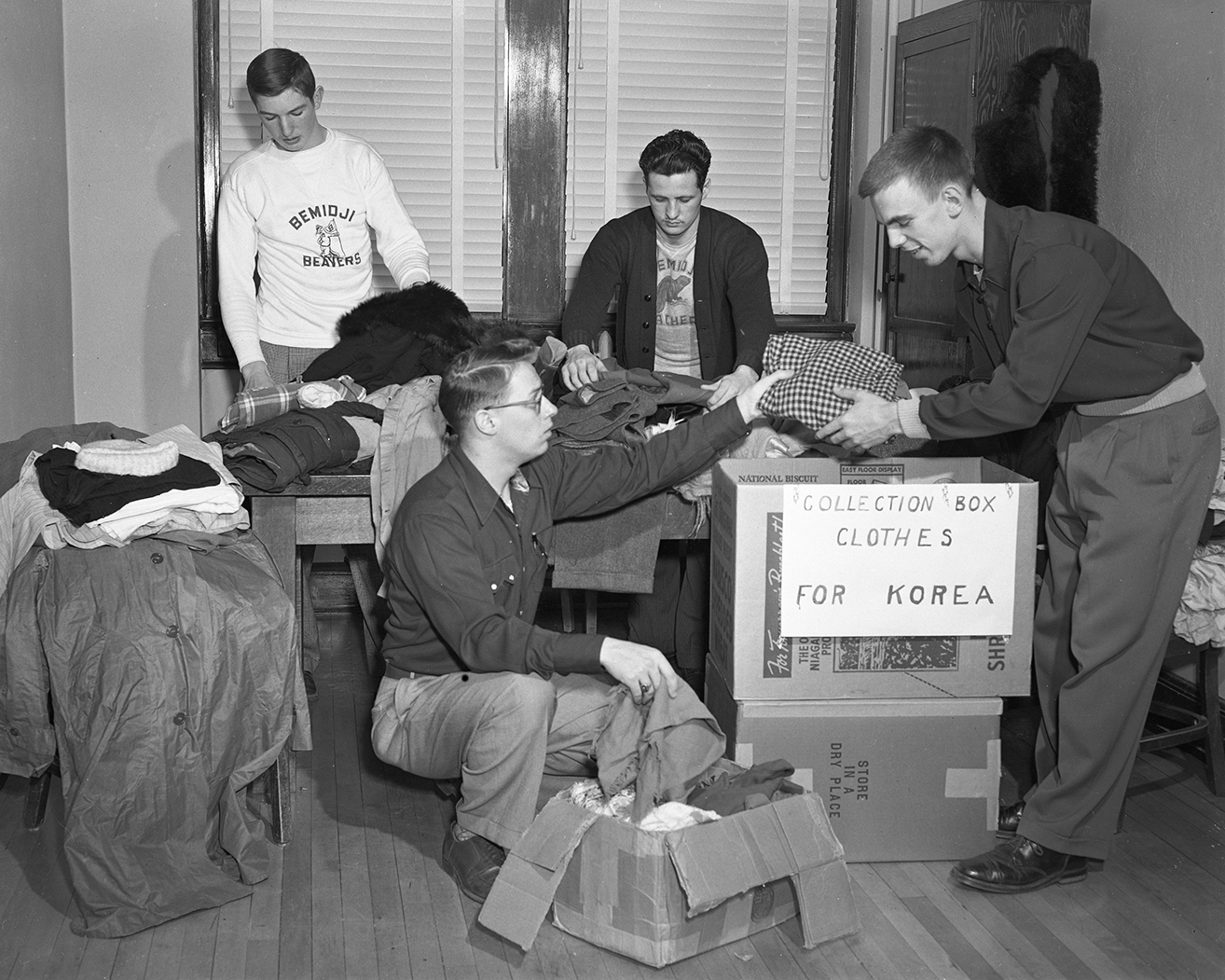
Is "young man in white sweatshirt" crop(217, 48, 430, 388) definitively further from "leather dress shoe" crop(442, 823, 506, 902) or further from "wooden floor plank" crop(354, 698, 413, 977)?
"leather dress shoe" crop(442, 823, 506, 902)

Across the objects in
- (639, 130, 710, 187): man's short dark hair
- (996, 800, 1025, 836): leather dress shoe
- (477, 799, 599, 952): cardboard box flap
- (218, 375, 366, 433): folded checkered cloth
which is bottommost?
(996, 800, 1025, 836): leather dress shoe

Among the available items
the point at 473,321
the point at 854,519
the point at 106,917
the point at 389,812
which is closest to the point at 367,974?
the point at 106,917

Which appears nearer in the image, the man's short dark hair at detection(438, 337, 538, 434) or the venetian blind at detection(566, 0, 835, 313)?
the man's short dark hair at detection(438, 337, 538, 434)

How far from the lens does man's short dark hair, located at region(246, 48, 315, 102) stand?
3.41m

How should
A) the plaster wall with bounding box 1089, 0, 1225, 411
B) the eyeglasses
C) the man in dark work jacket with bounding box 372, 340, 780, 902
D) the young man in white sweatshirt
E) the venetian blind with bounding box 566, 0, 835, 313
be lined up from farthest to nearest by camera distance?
1. the venetian blind with bounding box 566, 0, 835, 313
2. the young man in white sweatshirt
3. the plaster wall with bounding box 1089, 0, 1225, 411
4. the eyeglasses
5. the man in dark work jacket with bounding box 372, 340, 780, 902

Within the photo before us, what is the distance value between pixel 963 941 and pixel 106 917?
1.58 metres

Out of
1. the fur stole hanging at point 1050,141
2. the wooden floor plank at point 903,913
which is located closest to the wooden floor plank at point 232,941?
the wooden floor plank at point 903,913

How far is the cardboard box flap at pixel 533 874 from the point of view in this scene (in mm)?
2326

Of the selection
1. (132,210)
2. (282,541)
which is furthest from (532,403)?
(132,210)

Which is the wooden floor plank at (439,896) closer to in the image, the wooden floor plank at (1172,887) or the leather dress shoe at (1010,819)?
the leather dress shoe at (1010,819)

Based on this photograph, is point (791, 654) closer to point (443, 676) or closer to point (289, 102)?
point (443, 676)

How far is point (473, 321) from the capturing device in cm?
348

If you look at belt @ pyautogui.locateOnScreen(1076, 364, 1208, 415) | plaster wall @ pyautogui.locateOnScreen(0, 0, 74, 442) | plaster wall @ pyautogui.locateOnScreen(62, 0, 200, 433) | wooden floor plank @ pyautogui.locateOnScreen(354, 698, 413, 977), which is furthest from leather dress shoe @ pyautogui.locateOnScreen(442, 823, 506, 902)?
plaster wall @ pyautogui.locateOnScreen(62, 0, 200, 433)

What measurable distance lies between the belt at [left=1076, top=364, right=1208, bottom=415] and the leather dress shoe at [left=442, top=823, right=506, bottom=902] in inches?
58.1
